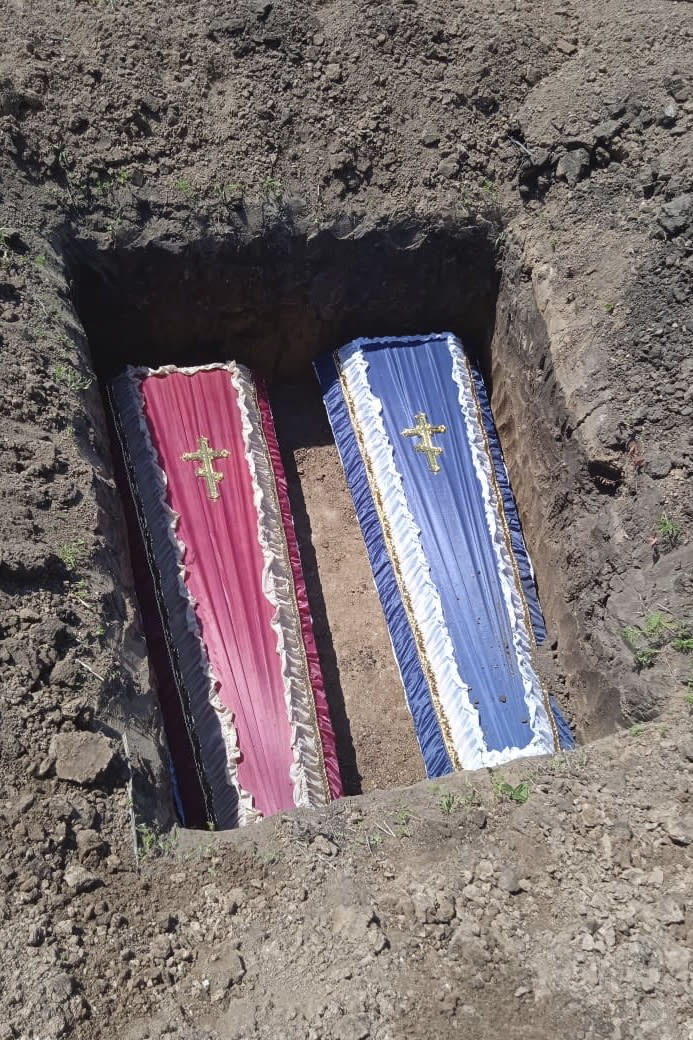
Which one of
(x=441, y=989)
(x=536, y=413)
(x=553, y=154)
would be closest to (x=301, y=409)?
(x=536, y=413)

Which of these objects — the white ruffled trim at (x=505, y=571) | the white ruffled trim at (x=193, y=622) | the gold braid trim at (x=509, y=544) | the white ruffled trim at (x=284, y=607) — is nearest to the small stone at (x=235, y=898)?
the white ruffled trim at (x=193, y=622)

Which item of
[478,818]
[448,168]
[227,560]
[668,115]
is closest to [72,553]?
[227,560]

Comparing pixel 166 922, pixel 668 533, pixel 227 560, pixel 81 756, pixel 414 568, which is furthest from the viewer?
pixel 414 568

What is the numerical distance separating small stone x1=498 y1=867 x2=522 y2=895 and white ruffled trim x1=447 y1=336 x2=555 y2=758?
168 centimetres

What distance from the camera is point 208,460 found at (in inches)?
281

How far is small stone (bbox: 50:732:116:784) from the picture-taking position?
177 inches

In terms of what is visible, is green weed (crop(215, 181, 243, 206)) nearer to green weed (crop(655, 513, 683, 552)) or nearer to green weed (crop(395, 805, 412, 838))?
green weed (crop(655, 513, 683, 552))

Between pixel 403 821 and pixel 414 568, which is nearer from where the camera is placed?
pixel 403 821

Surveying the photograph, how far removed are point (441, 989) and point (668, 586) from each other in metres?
2.92

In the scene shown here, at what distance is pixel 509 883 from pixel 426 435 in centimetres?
396

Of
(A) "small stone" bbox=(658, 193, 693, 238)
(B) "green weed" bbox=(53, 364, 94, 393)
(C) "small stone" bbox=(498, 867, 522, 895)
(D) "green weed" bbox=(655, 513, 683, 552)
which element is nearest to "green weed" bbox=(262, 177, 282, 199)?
(B) "green weed" bbox=(53, 364, 94, 393)

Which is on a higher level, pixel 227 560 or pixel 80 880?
pixel 227 560

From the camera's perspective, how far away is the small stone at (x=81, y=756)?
449cm

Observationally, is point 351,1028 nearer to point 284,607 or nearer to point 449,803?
point 449,803
